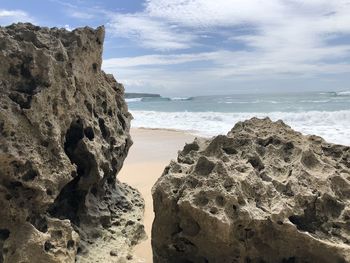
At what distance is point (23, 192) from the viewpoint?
A: 3359 mm

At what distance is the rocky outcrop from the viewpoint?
3.29 metres

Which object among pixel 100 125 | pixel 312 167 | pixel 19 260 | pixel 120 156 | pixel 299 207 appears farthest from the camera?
pixel 120 156

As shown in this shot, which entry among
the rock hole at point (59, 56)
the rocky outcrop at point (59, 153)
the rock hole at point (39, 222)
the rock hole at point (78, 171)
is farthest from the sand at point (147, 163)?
the rock hole at point (59, 56)

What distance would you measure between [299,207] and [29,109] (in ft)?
7.21

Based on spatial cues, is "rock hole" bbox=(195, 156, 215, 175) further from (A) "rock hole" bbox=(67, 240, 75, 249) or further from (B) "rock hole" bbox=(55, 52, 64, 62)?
(B) "rock hole" bbox=(55, 52, 64, 62)

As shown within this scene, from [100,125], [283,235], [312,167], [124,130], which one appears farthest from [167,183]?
[124,130]

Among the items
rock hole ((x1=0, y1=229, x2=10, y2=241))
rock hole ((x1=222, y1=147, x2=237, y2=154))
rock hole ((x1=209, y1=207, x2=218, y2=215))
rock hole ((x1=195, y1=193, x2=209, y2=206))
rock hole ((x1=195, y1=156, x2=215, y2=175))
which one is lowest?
rock hole ((x1=0, y1=229, x2=10, y2=241))

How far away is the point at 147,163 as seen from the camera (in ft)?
29.0

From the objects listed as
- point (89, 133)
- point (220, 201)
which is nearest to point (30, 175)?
point (89, 133)

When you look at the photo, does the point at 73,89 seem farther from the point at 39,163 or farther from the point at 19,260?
the point at 19,260

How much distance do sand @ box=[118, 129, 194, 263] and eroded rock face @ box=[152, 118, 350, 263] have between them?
0.93 metres

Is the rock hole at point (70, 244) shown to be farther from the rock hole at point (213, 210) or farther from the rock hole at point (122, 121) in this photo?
the rock hole at point (122, 121)

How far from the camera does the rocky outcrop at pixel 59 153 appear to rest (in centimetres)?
329

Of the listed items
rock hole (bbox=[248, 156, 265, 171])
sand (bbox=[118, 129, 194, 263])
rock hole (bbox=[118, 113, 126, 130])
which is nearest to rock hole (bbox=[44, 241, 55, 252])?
sand (bbox=[118, 129, 194, 263])
